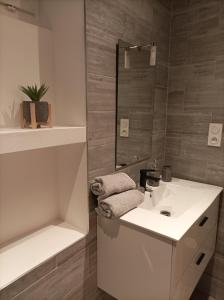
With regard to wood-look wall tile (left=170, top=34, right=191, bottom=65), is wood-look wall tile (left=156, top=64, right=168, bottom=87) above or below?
below

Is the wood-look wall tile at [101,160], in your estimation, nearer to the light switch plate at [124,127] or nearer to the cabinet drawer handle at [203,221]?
the light switch plate at [124,127]

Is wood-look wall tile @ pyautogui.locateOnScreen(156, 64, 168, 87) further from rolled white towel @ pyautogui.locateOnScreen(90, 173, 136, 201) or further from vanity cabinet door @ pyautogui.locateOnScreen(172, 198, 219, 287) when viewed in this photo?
vanity cabinet door @ pyautogui.locateOnScreen(172, 198, 219, 287)

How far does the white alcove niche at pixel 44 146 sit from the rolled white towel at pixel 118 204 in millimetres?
108

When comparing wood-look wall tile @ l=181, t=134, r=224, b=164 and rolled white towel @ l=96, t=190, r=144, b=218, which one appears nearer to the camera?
rolled white towel @ l=96, t=190, r=144, b=218

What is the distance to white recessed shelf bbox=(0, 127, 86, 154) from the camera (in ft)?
2.80

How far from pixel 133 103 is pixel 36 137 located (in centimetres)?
77

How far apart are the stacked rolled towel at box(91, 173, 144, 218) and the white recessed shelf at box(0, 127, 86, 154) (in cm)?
25

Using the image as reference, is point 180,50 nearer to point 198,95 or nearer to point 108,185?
point 198,95

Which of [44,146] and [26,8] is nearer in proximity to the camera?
[44,146]

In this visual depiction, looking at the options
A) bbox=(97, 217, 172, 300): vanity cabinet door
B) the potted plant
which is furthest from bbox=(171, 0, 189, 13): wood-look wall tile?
bbox=(97, 217, 172, 300): vanity cabinet door

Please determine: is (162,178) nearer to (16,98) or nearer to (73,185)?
(73,185)

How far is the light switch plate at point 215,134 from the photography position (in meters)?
1.59

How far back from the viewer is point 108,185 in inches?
46.0

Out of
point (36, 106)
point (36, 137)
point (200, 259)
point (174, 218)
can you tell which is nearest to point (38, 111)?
point (36, 106)
